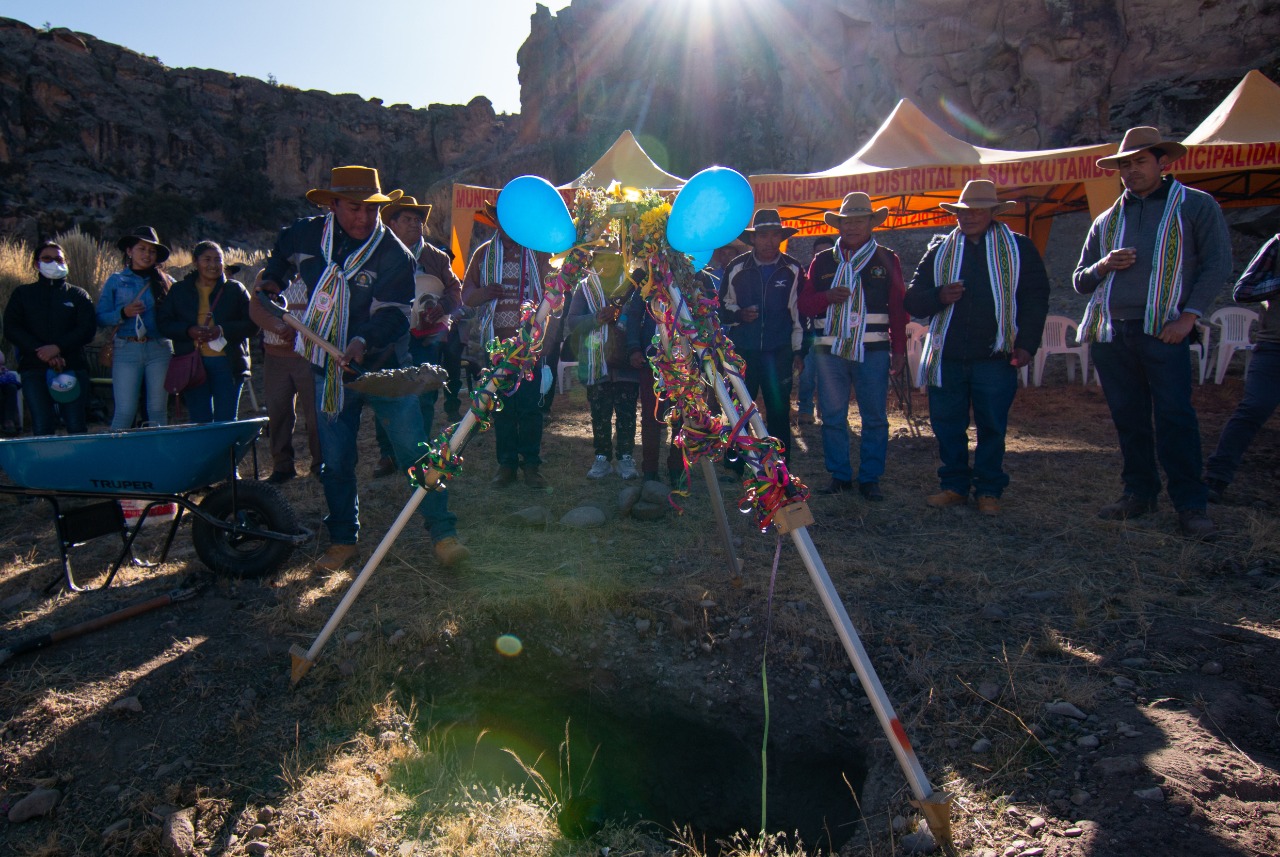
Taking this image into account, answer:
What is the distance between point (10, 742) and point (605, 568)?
247 cm

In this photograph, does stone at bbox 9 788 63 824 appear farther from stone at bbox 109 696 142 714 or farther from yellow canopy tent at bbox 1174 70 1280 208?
yellow canopy tent at bbox 1174 70 1280 208

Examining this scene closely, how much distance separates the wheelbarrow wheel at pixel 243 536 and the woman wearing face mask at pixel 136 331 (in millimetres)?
2123

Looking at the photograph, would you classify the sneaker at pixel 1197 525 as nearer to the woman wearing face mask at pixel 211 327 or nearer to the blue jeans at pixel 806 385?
the blue jeans at pixel 806 385

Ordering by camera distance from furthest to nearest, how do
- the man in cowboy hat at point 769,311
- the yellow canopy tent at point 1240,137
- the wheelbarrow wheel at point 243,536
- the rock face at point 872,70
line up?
the rock face at point 872,70 < the yellow canopy tent at point 1240,137 < the man in cowboy hat at point 769,311 < the wheelbarrow wheel at point 243,536

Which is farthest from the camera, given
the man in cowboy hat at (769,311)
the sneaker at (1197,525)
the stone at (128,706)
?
the man in cowboy hat at (769,311)

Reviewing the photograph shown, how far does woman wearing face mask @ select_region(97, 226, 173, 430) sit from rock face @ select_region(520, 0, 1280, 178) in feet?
71.8

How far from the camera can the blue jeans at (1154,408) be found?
12.7ft

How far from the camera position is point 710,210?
251 centimetres

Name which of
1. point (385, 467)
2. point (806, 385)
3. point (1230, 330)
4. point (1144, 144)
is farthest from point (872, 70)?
point (385, 467)

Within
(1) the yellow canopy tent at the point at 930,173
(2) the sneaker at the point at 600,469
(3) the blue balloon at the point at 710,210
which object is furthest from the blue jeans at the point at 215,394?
(1) the yellow canopy tent at the point at 930,173

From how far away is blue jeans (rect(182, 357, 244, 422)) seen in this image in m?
5.48

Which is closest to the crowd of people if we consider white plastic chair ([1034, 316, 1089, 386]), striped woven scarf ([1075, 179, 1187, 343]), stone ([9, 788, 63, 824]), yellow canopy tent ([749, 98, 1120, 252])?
striped woven scarf ([1075, 179, 1187, 343])

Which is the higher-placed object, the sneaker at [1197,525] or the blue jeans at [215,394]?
the blue jeans at [215,394]

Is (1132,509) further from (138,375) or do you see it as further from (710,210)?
(138,375)
